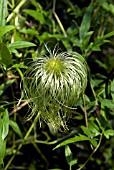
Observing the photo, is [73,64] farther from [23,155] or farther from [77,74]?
[23,155]

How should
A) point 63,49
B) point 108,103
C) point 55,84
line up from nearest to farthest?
point 55,84 < point 108,103 < point 63,49

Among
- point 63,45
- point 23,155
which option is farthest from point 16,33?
point 23,155

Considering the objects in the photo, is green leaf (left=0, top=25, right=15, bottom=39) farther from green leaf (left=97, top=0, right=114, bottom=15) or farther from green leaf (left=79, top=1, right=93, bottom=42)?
green leaf (left=97, top=0, right=114, bottom=15)

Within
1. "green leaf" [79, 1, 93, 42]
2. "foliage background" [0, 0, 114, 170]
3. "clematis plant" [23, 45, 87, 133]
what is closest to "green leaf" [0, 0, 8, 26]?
"foliage background" [0, 0, 114, 170]

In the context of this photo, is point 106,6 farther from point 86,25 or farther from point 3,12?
point 3,12


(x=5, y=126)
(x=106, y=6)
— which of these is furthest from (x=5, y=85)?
(x=106, y=6)

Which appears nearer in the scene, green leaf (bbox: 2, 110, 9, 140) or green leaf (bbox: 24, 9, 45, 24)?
green leaf (bbox: 2, 110, 9, 140)
